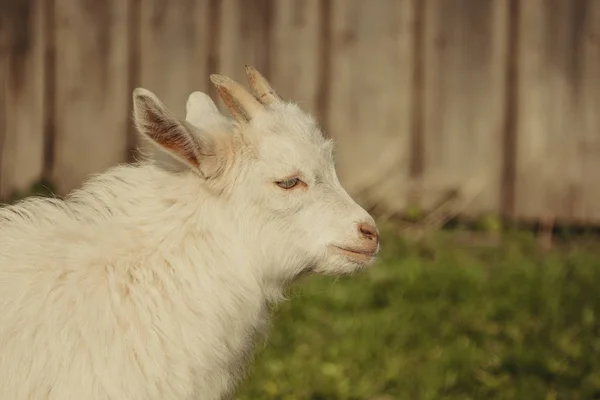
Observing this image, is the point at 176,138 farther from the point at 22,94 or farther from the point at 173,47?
the point at 22,94

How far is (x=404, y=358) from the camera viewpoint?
6.62 m

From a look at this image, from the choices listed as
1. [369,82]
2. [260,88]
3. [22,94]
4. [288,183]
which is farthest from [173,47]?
[288,183]

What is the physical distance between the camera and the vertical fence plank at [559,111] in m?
8.41

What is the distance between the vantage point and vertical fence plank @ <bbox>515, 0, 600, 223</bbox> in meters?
8.41

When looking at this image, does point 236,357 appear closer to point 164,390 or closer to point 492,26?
Answer: point 164,390

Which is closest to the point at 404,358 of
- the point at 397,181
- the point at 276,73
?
the point at 397,181

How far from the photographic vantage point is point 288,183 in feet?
14.3

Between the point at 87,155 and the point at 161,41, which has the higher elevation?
the point at 161,41

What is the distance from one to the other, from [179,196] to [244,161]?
11.5 inches

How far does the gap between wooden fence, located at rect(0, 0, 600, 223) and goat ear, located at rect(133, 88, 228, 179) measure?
13.5ft

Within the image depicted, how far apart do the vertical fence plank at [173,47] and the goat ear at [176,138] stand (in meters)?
4.11

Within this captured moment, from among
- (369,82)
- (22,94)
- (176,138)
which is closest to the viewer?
(176,138)

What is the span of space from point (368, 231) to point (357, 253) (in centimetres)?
10

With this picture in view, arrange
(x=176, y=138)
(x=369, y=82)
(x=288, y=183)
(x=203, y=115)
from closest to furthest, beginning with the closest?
(x=176, y=138) → (x=288, y=183) → (x=203, y=115) → (x=369, y=82)
